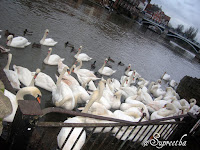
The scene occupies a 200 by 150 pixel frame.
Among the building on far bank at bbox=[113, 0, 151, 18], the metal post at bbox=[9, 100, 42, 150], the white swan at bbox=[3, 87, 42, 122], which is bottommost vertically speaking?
the white swan at bbox=[3, 87, 42, 122]

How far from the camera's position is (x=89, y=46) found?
14.4 m

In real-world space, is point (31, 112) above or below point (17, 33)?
above

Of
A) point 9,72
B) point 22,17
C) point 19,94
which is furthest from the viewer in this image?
point 22,17

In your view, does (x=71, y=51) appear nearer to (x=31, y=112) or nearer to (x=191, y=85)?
(x=191, y=85)

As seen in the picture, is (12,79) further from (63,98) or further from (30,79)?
(63,98)

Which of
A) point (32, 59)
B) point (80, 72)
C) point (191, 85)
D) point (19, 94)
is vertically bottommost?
point (32, 59)

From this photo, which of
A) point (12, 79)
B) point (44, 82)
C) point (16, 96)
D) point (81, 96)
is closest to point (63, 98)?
point (81, 96)

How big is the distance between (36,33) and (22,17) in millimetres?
2788

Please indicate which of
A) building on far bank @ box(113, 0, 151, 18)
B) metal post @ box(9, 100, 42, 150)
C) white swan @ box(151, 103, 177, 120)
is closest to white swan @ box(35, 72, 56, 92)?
white swan @ box(151, 103, 177, 120)

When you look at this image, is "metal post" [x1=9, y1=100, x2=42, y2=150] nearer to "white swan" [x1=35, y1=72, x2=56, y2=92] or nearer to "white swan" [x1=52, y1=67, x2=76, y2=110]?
"white swan" [x1=52, y1=67, x2=76, y2=110]

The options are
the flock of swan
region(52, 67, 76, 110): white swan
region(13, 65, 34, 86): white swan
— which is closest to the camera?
the flock of swan

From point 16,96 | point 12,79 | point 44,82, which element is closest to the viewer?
point 16,96

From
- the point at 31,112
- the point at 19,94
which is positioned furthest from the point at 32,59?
Result: the point at 31,112

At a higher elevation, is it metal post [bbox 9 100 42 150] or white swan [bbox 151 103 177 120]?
metal post [bbox 9 100 42 150]
